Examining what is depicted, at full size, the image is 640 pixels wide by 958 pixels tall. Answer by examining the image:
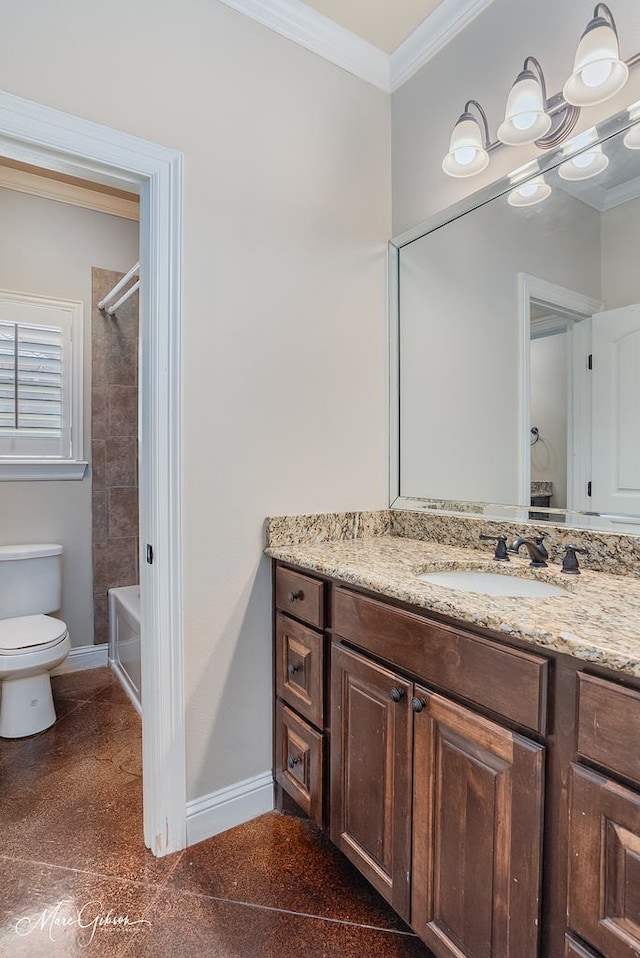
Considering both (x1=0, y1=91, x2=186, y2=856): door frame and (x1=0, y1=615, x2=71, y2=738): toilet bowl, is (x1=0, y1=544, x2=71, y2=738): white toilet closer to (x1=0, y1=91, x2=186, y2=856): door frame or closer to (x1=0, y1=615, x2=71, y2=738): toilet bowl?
(x1=0, y1=615, x2=71, y2=738): toilet bowl

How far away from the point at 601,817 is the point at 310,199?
1.88 metres

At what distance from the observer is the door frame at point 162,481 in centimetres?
148

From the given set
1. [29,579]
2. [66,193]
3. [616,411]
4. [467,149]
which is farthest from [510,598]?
[66,193]

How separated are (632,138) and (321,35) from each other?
1.15 meters

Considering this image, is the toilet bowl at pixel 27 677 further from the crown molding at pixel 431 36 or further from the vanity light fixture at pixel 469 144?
the crown molding at pixel 431 36

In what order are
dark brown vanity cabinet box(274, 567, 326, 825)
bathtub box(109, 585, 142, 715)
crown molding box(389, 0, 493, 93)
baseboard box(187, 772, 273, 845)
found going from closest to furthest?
dark brown vanity cabinet box(274, 567, 326, 825)
baseboard box(187, 772, 273, 845)
crown molding box(389, 0, 493, 93)
bathtub box(109, 585, 142, 715)

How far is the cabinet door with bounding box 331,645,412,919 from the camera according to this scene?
1134 mm

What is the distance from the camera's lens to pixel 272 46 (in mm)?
1687

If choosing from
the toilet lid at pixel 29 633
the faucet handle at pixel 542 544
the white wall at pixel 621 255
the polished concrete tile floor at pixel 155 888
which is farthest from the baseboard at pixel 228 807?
the white wall at pixel 621 255

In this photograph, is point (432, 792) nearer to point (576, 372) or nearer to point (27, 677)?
point (576, 372)

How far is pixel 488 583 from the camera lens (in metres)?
1.44

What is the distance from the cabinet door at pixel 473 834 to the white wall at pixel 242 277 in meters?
0.74

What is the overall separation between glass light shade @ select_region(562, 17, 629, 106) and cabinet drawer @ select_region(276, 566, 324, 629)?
57.4 inches

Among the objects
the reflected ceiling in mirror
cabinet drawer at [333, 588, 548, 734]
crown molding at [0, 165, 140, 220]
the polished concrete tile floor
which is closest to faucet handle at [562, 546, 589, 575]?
the reflected ceiling in mirror
